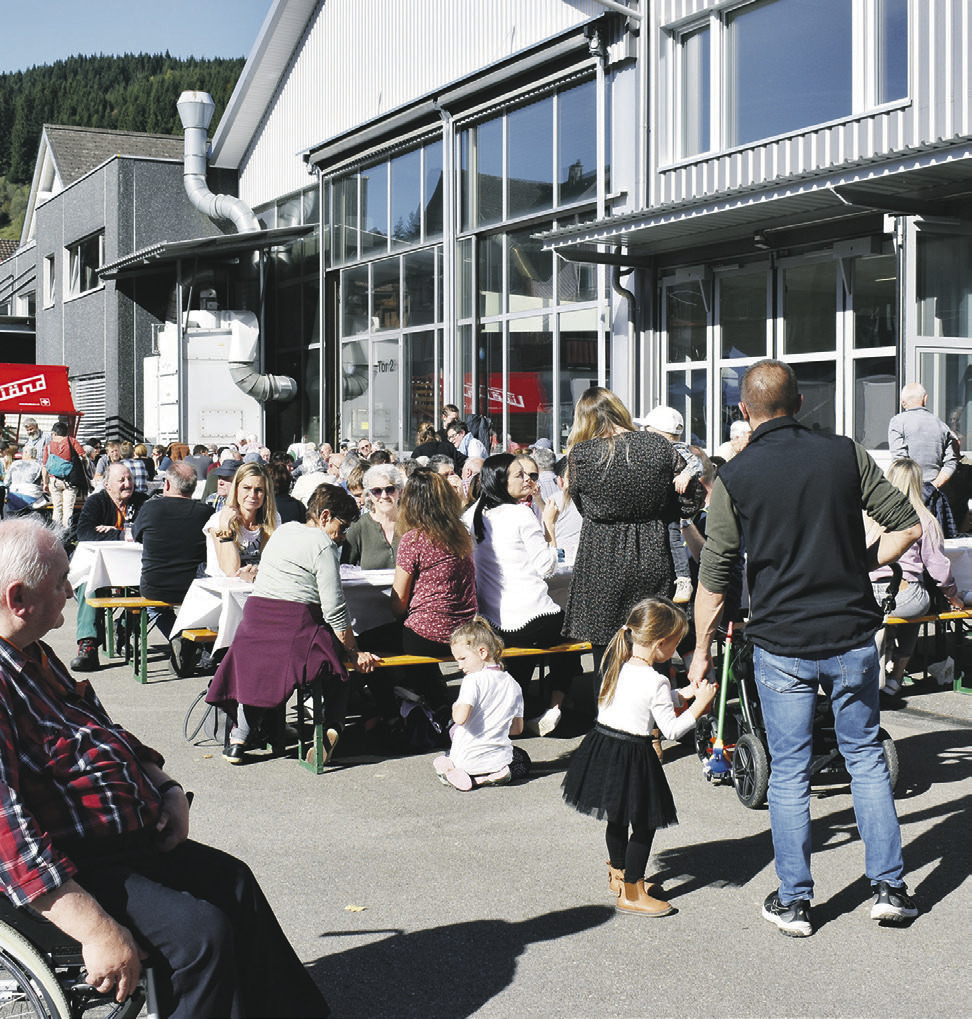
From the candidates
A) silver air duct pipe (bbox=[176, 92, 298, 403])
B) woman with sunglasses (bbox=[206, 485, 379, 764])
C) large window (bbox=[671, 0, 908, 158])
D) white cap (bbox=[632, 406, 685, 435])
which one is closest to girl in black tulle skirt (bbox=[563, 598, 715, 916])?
woman with sunglasses (bbox=[206, 485, 379, 764])

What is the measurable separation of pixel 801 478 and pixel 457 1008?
2099 millimetres

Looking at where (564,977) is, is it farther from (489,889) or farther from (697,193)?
(697,193)

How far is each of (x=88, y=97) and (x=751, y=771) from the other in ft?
378

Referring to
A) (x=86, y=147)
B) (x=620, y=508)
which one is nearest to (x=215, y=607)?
(x=620, y=508)

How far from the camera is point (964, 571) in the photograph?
9125 mm

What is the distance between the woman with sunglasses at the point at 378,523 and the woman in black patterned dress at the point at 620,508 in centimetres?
201

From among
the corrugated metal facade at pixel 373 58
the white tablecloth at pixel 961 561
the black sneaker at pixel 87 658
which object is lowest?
the black sneaker at pixel 87 658

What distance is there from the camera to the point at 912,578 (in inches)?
335

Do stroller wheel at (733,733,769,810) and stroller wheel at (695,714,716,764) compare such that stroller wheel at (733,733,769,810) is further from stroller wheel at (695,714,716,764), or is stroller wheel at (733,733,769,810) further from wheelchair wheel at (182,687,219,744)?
wheelchair wheel at (182,687,219,744)

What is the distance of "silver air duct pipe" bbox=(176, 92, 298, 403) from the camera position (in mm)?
26250

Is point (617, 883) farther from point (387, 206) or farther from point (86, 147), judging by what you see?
point (86, 147)

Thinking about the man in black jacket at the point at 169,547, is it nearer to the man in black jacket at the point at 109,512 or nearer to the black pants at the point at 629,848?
the man in black jacket at the point at 109,512

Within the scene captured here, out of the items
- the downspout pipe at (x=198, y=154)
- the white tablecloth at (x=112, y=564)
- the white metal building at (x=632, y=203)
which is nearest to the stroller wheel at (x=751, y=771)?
the white tablecloth at (x=112, y=564)

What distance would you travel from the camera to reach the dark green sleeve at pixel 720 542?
186 inches
